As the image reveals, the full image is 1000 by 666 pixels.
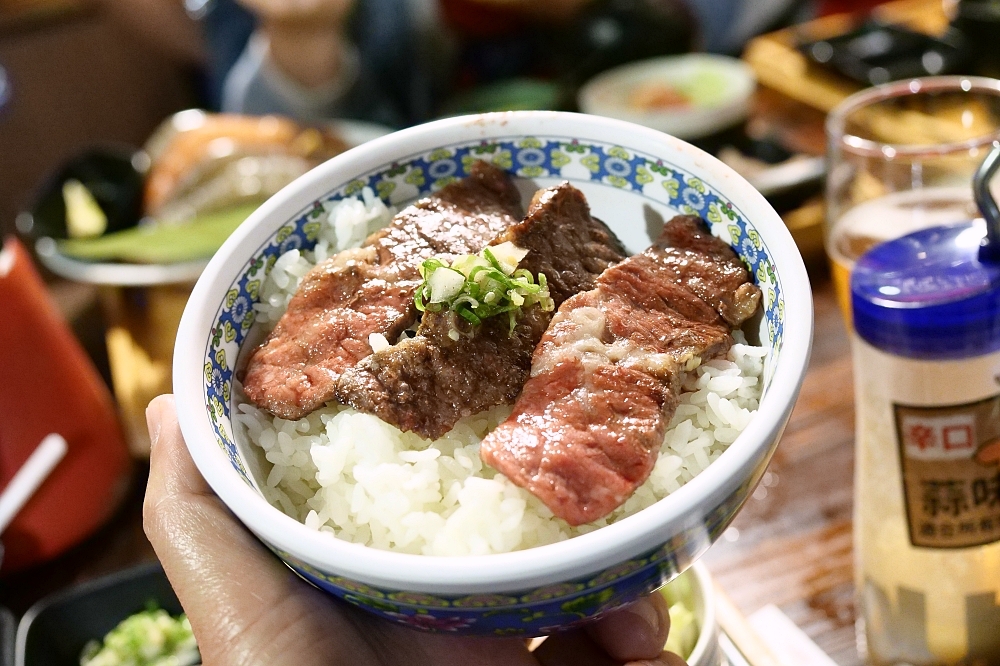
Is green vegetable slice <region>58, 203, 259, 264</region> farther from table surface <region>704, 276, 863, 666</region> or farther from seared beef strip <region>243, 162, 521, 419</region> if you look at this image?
table surface <region>704, 276, 863, 666</region>

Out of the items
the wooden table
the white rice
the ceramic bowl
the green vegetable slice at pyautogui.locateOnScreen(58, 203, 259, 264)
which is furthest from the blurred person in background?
the white rice

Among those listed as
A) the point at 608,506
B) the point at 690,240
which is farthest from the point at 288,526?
the point at 690,240

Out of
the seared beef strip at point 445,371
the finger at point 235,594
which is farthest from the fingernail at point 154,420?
the seared beef strip at point 445,371

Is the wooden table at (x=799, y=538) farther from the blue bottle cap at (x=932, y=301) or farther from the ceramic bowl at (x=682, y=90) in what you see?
the ceramic bowl at (x=682, y=90)

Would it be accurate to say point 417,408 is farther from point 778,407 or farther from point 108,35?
point 108,35

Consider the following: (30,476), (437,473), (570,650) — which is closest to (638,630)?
(570,650)

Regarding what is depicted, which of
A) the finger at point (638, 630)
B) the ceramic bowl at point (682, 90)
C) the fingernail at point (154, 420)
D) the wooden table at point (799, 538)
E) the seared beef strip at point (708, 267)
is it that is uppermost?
the seared beef strip at point (708, 267)
